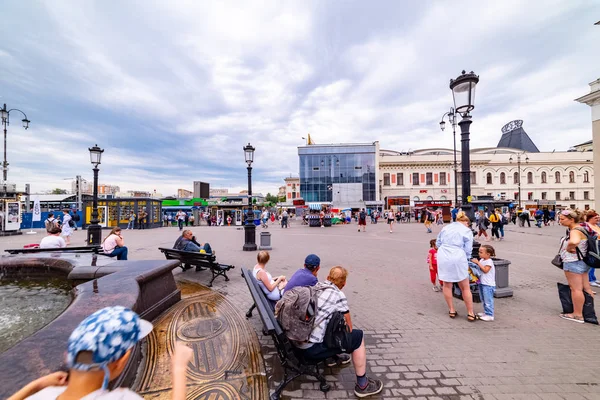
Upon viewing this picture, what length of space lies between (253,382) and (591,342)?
4.55 metres

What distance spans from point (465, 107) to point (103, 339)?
6.43m

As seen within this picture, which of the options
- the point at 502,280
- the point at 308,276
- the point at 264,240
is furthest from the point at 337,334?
the point at 264,240

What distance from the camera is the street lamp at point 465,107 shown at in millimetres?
5207

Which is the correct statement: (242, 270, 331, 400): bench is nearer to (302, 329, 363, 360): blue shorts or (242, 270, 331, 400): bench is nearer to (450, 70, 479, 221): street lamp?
(302, 329, 363, 360): blue shorts

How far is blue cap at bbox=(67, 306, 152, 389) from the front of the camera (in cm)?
112

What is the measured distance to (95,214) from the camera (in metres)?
10.9

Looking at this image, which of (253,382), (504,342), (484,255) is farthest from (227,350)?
(484,255)

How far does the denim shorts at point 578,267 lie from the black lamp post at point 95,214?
14056 millimetres

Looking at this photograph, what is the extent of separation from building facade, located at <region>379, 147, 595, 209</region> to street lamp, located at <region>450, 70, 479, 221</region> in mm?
41734

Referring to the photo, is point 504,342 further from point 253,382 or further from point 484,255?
point 253,382

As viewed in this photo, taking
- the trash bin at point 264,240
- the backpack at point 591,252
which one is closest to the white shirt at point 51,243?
the trash bin at point 264,240

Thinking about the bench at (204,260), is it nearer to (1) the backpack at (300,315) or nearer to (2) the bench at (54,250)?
(2) the bench at (54,250)

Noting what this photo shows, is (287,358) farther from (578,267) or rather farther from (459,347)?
(578,267)

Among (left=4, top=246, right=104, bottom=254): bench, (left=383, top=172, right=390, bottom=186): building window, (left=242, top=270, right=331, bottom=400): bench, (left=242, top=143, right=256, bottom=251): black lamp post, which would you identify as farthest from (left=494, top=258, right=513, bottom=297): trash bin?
(left=383, top=172, right=390, bottom=186): building window
